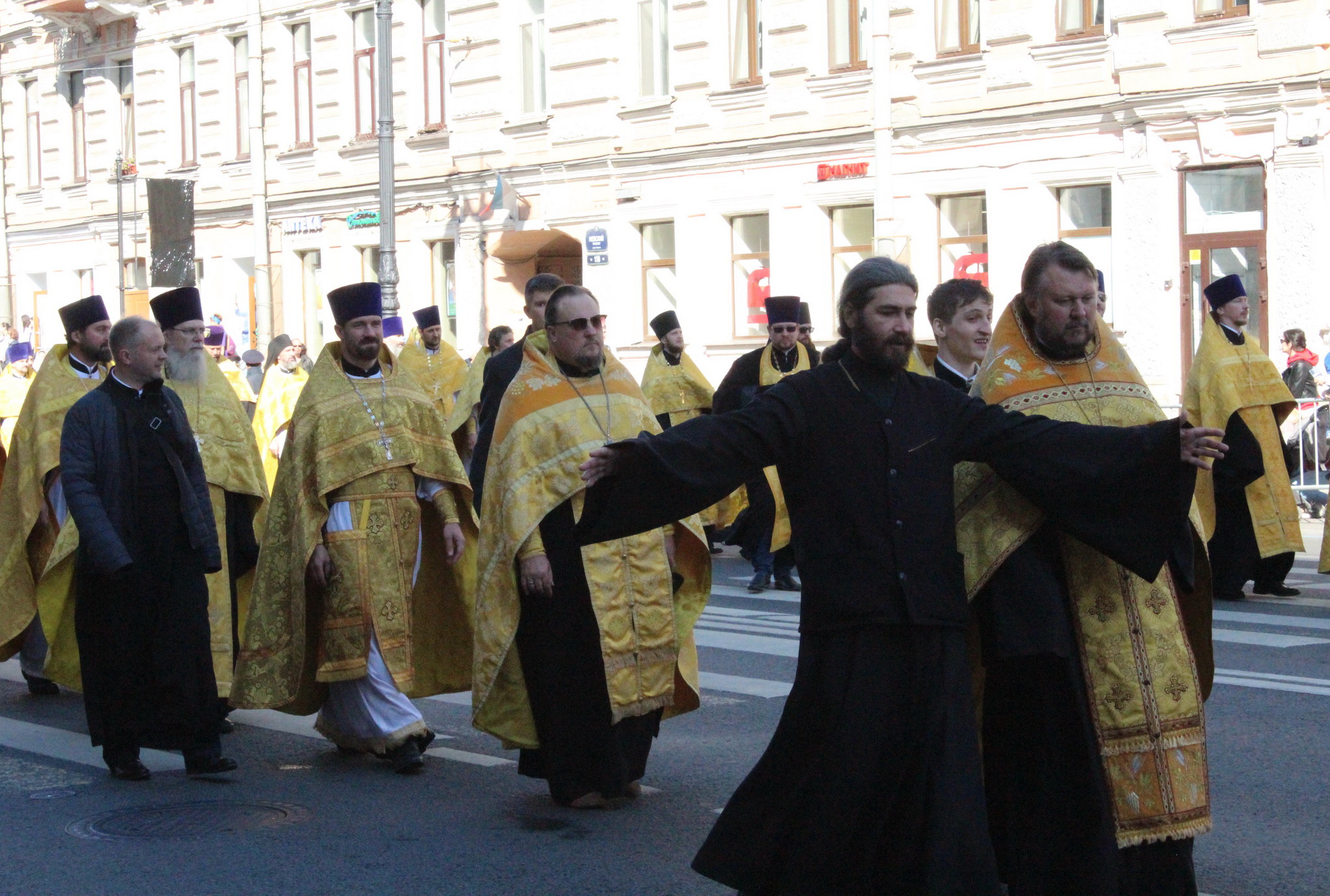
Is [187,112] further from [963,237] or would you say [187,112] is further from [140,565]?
[140,565]

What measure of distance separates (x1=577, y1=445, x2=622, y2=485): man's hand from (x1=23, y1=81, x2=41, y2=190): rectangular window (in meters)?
38.8

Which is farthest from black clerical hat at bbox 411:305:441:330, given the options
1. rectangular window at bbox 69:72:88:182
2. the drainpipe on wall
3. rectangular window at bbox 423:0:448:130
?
rectangular window at bbox 69:72:88:182

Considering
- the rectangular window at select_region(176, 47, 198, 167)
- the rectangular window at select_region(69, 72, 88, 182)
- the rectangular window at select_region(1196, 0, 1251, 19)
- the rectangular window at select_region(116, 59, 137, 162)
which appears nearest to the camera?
the rectangular window at select_region(1196, 0, 1251, 19)

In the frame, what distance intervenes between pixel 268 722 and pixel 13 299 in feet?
115

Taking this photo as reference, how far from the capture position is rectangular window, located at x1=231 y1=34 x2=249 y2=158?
116 ft

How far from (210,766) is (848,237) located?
18464 millimetres

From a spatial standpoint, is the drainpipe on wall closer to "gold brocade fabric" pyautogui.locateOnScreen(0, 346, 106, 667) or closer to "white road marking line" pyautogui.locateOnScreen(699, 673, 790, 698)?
"gold brocade fabric" pyautogui.locateOnScreen(0, 346, 106, 667)

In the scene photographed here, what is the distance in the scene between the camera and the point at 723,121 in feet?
86.7

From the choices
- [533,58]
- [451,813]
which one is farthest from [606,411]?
[533,58]

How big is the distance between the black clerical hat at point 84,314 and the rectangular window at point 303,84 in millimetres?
24526

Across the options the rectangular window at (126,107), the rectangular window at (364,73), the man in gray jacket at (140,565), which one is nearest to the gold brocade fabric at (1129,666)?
the man in gray jacket at (140,565)

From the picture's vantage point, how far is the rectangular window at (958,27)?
76.8ft

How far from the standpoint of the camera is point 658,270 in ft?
91.7

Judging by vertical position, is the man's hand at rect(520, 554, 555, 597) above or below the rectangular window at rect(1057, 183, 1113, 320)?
below
